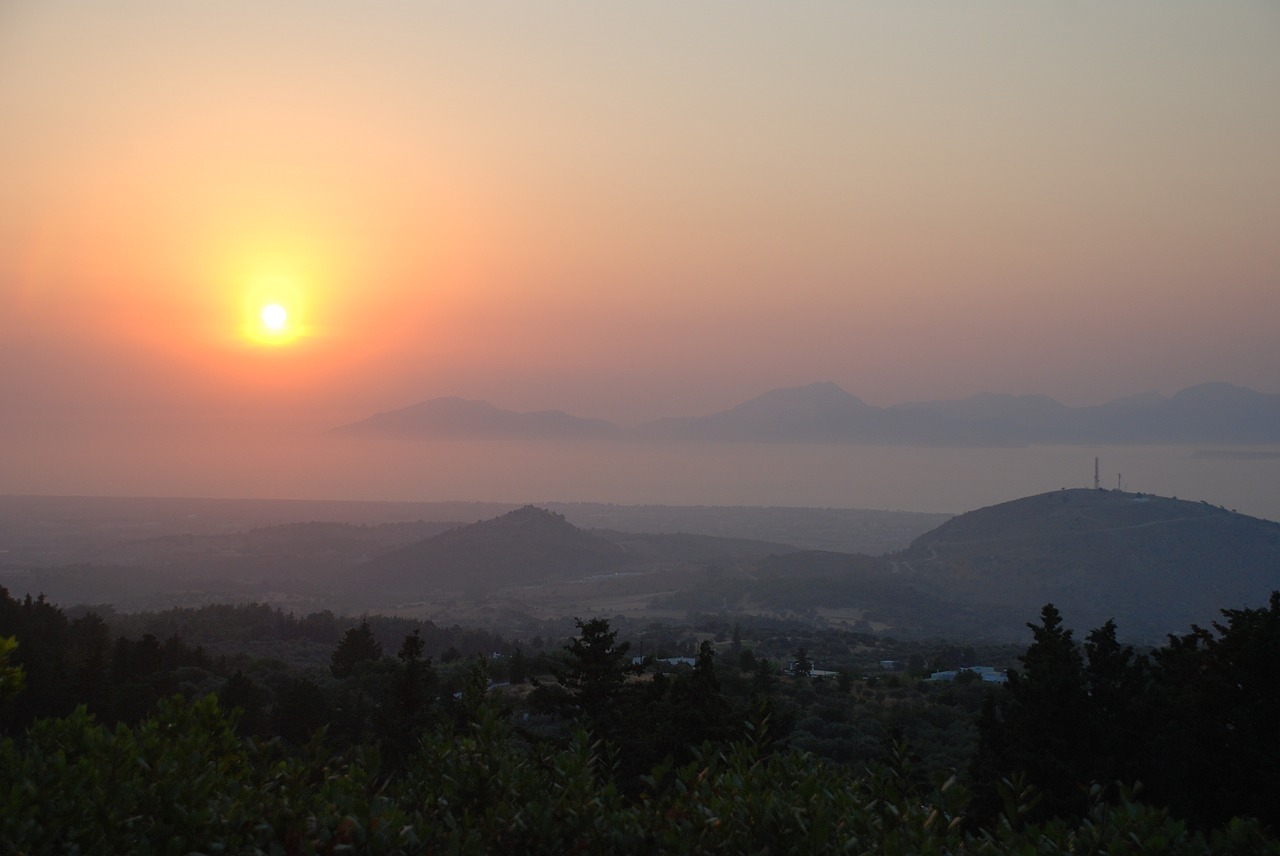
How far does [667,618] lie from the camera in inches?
4085

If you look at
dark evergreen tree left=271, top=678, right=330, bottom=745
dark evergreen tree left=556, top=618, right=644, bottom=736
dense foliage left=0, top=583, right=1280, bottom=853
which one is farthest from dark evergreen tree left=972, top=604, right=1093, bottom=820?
dark evergreen tree left=271, top=678, right=330, bottom=745

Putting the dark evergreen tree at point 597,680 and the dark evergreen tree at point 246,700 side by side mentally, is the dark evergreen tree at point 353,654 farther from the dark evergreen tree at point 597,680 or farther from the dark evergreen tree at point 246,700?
the dark evergreen tree at point 597,680

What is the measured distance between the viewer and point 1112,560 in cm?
11975

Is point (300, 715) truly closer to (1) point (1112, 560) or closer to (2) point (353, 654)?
(2) point (353, 654)

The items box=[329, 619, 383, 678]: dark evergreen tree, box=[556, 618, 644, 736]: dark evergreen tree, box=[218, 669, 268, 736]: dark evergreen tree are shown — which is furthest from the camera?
box=[329, 619, 383, 678]: dark evergreen tree

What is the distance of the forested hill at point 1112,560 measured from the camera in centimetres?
10981

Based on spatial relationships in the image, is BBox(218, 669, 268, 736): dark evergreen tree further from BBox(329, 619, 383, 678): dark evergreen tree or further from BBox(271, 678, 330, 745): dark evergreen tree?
BBox(329, 619, 383, 678): dark evergreen tree

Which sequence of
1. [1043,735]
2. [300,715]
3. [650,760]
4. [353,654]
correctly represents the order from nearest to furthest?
[1043,735]
[650,760]
[300,715]
[353,654]

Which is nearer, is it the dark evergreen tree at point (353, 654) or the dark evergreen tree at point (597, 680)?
the dark evergreen tree at point (597, 680)

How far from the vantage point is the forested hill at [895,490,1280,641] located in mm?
109812

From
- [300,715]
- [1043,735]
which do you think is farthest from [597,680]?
[300,715]

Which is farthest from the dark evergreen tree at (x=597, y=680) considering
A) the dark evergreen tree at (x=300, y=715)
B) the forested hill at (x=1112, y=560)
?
the forested hill at (x=1112, y=560)

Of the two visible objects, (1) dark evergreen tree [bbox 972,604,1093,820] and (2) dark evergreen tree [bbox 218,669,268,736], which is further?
(2) dark evergreen tree [bbox 218,669,268,736]

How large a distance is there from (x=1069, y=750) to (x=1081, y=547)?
Answer: 122 meters
